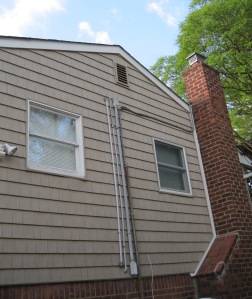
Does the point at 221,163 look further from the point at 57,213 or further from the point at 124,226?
the point at 57,213

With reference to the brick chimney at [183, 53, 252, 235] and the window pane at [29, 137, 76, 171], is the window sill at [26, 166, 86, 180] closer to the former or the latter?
the window pane at [29, 137, 76, 171]

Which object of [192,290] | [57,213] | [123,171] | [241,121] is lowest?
[192,290]

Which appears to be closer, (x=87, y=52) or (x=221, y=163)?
(x=87, y=52)

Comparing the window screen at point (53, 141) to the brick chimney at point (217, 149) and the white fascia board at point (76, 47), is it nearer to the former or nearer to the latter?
the white fascia board at point (76, 47)

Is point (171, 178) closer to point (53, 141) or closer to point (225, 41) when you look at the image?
point (53, 141)

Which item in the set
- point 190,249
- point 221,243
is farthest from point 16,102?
point 221,243

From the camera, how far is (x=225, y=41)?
12.4 meters

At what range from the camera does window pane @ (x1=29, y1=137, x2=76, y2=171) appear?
5148 millimetres

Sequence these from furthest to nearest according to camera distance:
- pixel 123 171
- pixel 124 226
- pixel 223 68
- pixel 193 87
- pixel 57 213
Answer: pixel 223 68 < pixel 193 87 < pixel 123 171 < pixel 124 226 < pixel 57 213

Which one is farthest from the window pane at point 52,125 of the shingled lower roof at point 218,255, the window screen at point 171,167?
the shingled lower roof at point 218,255

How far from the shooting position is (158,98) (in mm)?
7680

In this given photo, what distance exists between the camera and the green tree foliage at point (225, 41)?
1202 centimetres

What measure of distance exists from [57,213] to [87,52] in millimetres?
3277

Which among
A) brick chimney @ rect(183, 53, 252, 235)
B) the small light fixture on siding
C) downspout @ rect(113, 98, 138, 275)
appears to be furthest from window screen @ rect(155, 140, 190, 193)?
the small light fixture on siding
